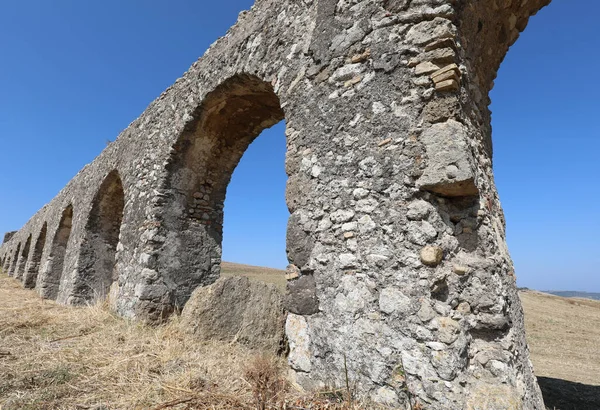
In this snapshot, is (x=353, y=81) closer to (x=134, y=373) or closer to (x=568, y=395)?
(x=134, y=373)

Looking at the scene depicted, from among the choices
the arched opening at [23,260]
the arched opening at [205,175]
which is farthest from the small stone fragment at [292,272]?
the arched opening at [23,260]

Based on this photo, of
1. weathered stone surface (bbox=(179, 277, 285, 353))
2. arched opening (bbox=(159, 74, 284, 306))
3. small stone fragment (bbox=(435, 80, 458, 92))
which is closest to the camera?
small stone fragment (bbox=(435, 80, 458, 92))

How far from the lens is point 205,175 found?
5.88 metres

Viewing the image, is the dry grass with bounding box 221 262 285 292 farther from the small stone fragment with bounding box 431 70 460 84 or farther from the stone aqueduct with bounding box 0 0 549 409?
the small stone fragment with bounding box 431 70 460 84

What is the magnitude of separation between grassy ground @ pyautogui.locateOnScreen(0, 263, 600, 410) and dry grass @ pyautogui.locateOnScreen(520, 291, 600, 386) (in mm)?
104

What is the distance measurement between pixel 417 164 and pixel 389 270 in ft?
2.55

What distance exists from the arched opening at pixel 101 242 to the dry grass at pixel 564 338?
886 centimetres

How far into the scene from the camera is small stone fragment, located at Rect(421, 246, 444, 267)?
2.26 metres

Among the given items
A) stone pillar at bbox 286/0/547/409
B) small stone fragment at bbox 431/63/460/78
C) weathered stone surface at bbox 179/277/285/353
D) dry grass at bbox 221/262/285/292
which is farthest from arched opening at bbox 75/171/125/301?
small stone fragment at bbox 431/63/460/78

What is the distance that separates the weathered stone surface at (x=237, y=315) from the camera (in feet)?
12.5

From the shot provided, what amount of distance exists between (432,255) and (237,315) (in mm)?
2495

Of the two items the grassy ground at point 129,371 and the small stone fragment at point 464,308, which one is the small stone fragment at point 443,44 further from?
the grassy ground at point 129,371

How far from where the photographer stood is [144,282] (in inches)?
197

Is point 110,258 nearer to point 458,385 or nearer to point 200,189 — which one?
point 200,189
